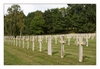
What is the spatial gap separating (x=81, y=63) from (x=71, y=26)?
541 inches

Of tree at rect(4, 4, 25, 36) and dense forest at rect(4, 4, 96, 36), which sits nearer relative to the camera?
dense forest at rect(4, 4, 96, 36)

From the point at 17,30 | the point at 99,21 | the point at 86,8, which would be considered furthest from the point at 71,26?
the point at 99,21

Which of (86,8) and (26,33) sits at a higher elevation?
(86,8)

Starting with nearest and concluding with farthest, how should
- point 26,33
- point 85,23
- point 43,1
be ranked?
point 43,1 → point 85,23 → point 26,33

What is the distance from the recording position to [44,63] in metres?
11.7

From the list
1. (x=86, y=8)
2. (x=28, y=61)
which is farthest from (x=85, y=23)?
(x=28, y=61)

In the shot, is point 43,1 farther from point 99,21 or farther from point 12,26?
point 12,26

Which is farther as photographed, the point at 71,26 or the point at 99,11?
the point at 71,26

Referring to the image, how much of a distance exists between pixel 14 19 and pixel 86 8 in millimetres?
6767

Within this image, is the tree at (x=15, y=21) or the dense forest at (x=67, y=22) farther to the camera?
the tree at (x=15, y=21)


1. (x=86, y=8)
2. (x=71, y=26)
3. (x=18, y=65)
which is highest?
(x=86, y=8)

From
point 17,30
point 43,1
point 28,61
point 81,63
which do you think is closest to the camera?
point 81,63

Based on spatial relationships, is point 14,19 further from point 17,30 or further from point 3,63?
point 3,63

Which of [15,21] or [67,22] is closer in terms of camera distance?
[15,21]
